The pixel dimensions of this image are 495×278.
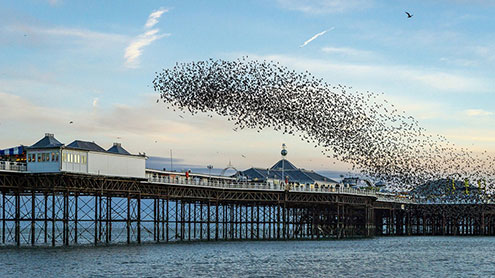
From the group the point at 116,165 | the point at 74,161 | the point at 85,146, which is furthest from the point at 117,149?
the point at 74,161

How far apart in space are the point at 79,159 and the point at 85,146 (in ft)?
9.27

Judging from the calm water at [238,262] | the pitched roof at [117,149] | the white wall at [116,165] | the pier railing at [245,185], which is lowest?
the calm water at [238,262]

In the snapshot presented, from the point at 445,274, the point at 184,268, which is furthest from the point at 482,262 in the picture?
the point at 184,268

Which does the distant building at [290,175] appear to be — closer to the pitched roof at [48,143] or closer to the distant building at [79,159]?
the distant building at [79,159]

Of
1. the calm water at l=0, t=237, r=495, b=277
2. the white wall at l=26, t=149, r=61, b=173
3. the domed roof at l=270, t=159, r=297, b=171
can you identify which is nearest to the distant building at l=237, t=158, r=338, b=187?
the domed roof at l=270, t=159, r=297, b=171

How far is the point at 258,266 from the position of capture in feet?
236

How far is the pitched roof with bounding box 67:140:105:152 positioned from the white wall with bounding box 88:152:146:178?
0.81 meters

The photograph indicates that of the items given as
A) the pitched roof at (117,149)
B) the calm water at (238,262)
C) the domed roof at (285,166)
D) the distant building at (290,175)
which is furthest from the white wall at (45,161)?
the domed roof at (285,166)

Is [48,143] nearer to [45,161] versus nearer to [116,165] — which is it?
[45,161]

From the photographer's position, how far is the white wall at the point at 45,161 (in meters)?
87.6

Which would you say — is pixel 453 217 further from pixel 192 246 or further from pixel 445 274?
pixel 445 274

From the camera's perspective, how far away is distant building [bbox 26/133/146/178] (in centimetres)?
8781

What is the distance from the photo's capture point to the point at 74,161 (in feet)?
292

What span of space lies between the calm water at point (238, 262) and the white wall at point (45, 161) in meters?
8.66
